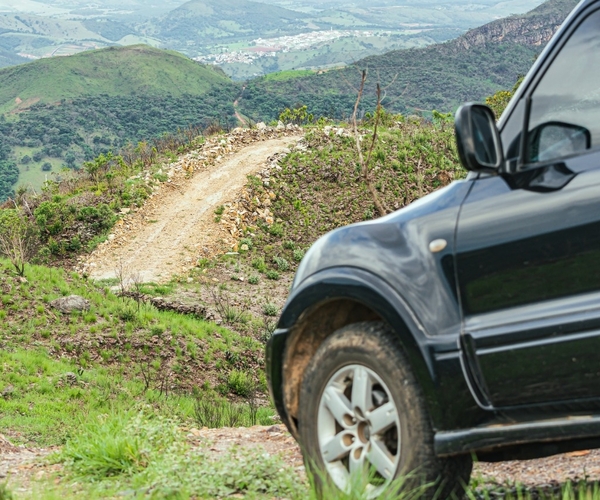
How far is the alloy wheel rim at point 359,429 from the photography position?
3.41m

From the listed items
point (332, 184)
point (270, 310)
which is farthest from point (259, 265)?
point (332, 184)

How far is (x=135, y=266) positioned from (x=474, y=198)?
17585 millimetres

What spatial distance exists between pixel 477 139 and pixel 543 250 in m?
0.49

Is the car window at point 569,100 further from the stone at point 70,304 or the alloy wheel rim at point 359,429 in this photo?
the stone at point 70,304

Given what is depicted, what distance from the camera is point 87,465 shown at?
5.17m

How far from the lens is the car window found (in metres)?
3.26

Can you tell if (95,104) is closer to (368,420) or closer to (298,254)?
(298,254)

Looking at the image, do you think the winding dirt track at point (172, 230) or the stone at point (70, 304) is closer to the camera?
the stone at point (70, 304)

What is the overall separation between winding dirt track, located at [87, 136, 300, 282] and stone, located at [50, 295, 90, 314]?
2992 millimetres

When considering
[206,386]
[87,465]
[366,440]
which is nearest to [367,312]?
[366,440]

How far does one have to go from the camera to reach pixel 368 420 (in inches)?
137

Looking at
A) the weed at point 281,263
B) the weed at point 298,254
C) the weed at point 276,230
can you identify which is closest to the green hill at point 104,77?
the weed at point 276,230

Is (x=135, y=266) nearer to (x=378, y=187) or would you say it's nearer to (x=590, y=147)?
(x=378, y=187)

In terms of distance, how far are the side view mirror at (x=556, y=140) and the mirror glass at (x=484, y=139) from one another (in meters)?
0.17
